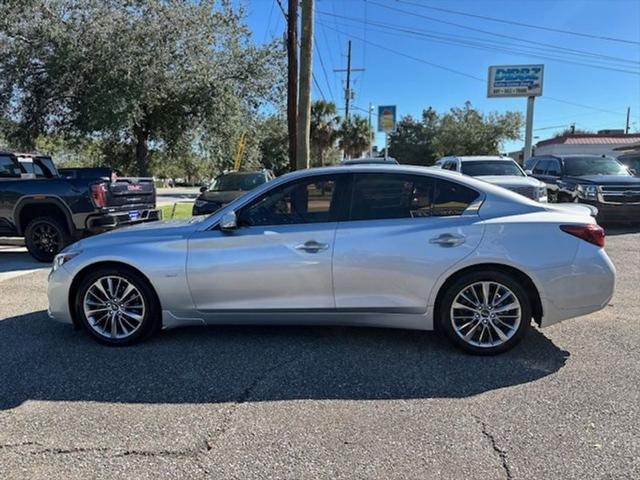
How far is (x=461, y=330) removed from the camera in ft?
13.6

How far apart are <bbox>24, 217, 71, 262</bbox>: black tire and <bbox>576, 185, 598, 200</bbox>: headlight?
1159cm

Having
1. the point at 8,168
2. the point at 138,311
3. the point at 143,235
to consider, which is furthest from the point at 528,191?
the point at 8,168

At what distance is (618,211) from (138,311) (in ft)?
37.9

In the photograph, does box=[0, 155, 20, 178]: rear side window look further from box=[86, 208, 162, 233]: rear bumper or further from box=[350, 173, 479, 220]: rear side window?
box=[350, 173, 479, 220]: rear side window

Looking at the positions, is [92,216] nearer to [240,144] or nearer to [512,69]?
[240,144]

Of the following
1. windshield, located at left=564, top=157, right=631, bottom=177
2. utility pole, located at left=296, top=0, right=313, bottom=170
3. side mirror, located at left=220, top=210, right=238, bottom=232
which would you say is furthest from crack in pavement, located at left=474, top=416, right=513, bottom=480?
windshield, located at left=564, top=157, right=631, bottom=177

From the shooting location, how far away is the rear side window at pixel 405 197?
419cm

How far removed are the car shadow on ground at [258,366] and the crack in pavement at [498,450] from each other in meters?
0.41

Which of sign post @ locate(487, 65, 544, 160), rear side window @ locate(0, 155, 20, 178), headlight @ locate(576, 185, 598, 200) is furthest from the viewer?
sign post @ locate(487, 65, 544, 160)

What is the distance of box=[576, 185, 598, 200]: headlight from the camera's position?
11836 mm

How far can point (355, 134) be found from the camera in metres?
46.3

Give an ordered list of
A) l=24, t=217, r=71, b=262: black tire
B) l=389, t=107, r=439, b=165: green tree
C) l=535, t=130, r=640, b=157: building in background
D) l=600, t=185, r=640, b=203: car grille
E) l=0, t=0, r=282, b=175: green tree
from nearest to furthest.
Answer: l=24, t=217, r=71, b=262: black tire
l=600, t=185, r=640, b=203: car grille
l=0, t=0, r=282, b=175: green tree
l=535, t=130, r=640, b=157: building in background
l=389, t=107, r=439, b=165: green tree

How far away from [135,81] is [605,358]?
50.7ft

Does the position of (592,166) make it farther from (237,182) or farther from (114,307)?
(114,307)
